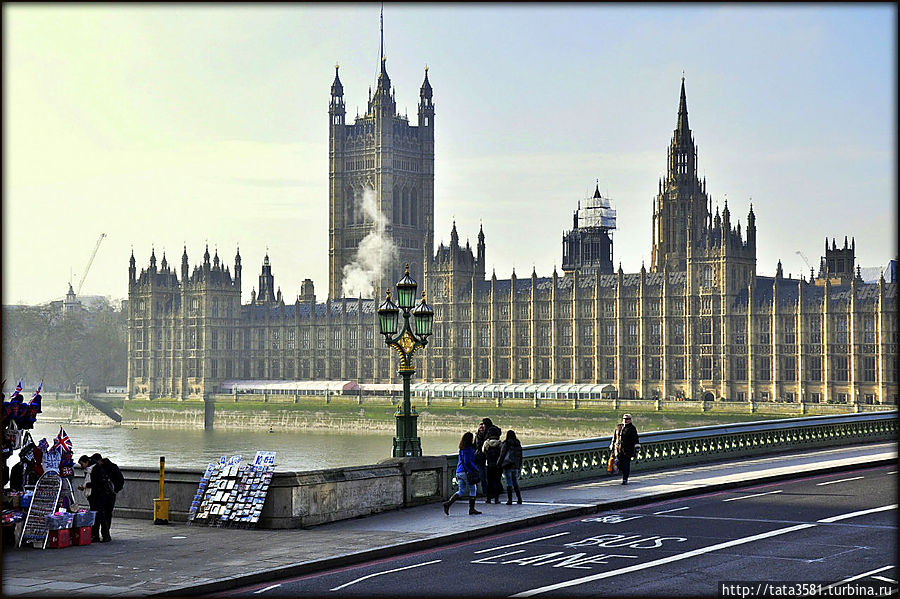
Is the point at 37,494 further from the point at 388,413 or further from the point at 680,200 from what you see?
the point at 680,200

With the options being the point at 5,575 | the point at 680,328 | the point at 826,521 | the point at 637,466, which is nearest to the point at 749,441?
the point at 637,466

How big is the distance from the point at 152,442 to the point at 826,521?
99.6m

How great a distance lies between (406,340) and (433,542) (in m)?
8.23

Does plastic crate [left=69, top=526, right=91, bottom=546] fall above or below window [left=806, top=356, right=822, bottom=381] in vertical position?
below

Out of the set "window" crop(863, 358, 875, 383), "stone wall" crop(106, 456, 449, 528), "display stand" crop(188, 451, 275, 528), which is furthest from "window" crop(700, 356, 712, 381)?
"display stand" crop(188, 451, 275, 528)

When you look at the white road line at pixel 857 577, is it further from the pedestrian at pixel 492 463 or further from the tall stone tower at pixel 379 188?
the tall stone tower at pixel 379 188

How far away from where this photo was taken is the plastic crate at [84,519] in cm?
2153

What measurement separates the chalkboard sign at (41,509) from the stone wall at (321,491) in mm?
3246

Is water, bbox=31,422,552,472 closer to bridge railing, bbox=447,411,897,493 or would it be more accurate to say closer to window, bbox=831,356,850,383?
window, bbox=831,356,850,383

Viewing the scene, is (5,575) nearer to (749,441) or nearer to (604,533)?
(604,533)

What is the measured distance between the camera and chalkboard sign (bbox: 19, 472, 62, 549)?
2119 centimetres

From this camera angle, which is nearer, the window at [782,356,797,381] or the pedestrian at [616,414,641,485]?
the pedestrian at [616,414,641,485]

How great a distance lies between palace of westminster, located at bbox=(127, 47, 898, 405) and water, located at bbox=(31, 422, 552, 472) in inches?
769

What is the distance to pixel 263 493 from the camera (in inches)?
922
